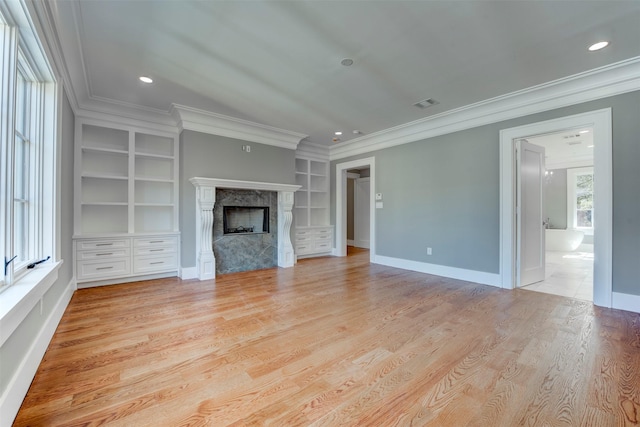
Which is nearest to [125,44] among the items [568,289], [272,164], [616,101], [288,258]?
[272,164]

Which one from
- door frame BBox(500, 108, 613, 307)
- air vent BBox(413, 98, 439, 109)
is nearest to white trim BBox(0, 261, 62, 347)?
air vent BBox(413, 98, 439, 109)

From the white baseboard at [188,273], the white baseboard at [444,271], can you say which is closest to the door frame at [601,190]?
the white baseboard at [444,271]

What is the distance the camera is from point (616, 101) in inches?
117

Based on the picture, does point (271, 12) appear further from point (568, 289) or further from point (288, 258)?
point (568, 289)

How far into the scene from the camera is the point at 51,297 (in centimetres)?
234

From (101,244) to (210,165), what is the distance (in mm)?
1871

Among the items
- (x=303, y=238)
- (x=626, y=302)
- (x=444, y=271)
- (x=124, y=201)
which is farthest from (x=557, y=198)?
(x=124, y=201)

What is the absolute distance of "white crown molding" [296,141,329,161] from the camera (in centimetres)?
612

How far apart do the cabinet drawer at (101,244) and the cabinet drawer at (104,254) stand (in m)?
0.04

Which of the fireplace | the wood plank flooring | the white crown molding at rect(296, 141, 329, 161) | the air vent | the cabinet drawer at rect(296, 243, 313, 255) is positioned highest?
the air vent

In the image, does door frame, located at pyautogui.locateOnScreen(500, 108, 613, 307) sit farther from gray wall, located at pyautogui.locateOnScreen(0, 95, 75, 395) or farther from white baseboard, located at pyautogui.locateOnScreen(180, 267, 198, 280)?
white baseboard, located at pyautogui.locateOnScreen(180, 267, 198, 280)

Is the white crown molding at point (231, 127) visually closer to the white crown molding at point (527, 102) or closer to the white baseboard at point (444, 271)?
the white crown molding at point (527, 102)

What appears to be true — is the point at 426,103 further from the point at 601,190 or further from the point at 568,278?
the point at 568,278

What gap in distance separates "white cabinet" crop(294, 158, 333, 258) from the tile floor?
386 centimetres
